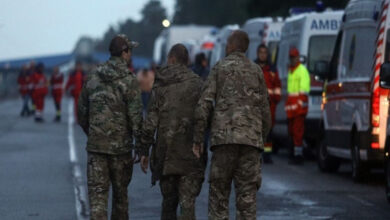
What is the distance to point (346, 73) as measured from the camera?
57.3 feet

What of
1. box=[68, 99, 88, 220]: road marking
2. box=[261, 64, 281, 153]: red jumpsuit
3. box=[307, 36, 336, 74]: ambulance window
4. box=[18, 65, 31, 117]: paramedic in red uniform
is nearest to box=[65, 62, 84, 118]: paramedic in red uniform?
box=[18, 65, 31, 117]: paramedic in red uniform

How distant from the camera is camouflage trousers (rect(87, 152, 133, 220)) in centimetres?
1073

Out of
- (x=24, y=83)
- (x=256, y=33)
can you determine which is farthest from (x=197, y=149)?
(x=24, y=83)

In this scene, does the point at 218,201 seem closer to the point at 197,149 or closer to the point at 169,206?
the point at 197,149

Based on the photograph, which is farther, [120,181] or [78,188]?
[78,188]

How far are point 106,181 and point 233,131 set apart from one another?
1.39 metres

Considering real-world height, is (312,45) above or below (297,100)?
above

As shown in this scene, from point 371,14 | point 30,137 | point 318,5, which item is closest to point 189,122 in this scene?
point 371,14

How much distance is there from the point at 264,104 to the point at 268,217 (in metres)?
2.63

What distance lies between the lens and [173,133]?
10492mm

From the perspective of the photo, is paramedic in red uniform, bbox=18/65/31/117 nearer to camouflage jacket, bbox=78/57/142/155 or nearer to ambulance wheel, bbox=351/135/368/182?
ambulance wheel, bbox=351/135/368/182

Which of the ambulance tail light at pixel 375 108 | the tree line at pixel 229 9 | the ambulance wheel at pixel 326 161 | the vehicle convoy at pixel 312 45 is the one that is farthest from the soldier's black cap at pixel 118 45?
the tree line at pixel 229 9

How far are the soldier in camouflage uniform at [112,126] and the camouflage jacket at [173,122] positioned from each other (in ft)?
0.69

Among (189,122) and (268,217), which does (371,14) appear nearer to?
(268,217)
